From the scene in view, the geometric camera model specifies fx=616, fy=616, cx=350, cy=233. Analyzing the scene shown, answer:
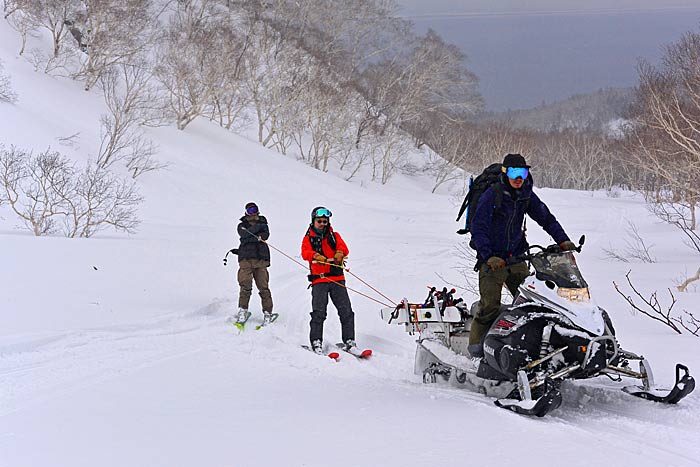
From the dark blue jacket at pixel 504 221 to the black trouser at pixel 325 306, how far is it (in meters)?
2.45

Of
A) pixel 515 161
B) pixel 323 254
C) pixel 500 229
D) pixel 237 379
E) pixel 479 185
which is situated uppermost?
pixel 515 161

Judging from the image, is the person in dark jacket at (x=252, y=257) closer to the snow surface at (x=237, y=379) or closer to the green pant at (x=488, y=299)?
the snow surface at (x=237, y=379)

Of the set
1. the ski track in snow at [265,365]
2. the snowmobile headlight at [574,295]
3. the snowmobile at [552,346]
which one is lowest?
the ski track in snow at [265,365]

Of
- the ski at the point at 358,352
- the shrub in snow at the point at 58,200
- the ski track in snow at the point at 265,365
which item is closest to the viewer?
the ski track in snow at the point at 265,365

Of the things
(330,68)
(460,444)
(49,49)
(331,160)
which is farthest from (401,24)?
(460,444)

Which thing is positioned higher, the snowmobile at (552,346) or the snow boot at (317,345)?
the snowmobile at (552,346)

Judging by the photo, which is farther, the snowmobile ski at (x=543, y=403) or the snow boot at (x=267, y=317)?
the snow boot at (x=267, y=317)

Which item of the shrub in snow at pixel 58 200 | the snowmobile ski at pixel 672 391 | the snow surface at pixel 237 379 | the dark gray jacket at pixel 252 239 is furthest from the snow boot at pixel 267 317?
the shrub in snow at pixel 58 200

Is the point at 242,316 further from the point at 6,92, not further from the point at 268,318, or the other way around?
the point at 6,92

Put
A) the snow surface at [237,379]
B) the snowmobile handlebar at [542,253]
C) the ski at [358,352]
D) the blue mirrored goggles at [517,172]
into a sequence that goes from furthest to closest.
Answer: the ski at [358,352] → the blue mirrored goggles at [517,172] → the snowmobile handlebar at [542,253] → the snow surface at [237,379]

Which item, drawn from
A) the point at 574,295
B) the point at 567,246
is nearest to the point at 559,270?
the point at 574,295

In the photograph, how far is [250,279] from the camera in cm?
884

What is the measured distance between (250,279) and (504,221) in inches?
183

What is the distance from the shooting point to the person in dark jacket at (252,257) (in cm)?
872
